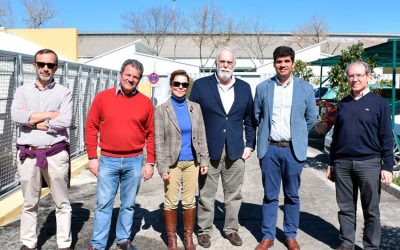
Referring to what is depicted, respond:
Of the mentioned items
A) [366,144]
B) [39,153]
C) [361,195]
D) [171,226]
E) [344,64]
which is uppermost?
[344,64]

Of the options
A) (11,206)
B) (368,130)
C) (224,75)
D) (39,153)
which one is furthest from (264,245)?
(11,206)

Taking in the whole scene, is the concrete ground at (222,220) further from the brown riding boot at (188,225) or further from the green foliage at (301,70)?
the green foliage at (301,70)

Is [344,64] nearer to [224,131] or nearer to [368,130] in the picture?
[368,130]

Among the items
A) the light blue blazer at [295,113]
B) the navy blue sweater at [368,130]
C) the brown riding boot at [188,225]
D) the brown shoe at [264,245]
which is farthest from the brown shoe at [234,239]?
the navy blue sweater at [368,130]

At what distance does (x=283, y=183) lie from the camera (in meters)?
4.25

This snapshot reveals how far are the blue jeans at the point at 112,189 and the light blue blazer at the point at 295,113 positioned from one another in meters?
1.28

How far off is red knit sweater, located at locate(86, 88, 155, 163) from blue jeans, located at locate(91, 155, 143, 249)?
9 cm

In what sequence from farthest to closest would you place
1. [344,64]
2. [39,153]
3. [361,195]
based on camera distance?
[344,64] < [361,195] < [39,153]

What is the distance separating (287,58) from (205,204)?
1749 mm

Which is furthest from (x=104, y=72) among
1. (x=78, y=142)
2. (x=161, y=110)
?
(x=161, y=110)

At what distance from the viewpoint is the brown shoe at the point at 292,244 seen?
4176mm

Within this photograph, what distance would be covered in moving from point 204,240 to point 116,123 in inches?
62.9

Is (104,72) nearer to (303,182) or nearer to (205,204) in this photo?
(303,182)

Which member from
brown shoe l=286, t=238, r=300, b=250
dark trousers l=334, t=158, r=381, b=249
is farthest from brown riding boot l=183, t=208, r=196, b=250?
dark trousers l=334, t=158, r=381, b=249
